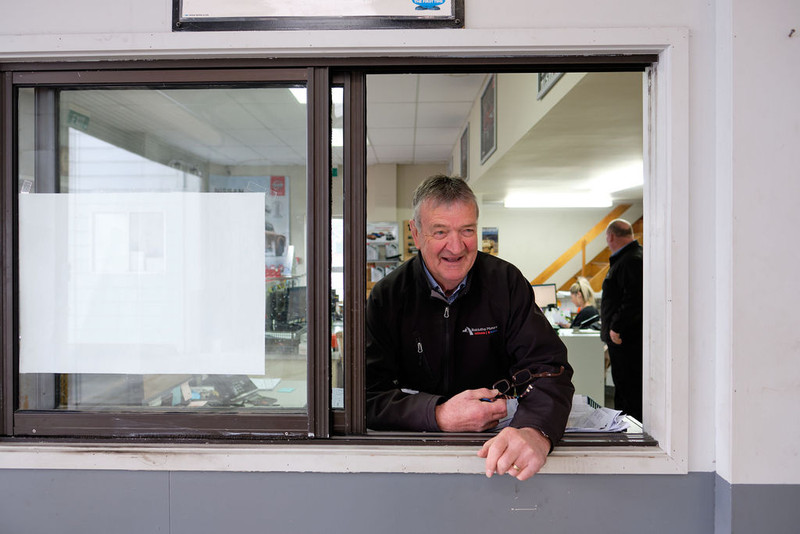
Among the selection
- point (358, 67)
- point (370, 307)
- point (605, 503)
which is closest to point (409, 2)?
point (358, 67)

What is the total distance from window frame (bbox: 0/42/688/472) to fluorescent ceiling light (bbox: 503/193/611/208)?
5514 millimetres

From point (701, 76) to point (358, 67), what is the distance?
1.02m

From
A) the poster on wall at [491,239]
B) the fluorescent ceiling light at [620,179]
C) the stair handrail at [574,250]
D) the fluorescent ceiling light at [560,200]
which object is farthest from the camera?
the stair handrail at [574,250]

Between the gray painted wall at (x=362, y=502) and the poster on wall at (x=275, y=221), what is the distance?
25.1 inches

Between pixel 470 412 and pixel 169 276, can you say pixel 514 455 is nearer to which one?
pixel 470 412

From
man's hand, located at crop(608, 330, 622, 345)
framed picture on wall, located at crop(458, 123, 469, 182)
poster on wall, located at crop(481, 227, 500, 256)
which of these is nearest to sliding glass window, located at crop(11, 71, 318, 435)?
man's hand, located at crop(608, 330, 622, 345)

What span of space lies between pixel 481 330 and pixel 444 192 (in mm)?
508

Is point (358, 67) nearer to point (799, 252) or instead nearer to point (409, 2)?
point (409, 2)

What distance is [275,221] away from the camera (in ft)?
5.36

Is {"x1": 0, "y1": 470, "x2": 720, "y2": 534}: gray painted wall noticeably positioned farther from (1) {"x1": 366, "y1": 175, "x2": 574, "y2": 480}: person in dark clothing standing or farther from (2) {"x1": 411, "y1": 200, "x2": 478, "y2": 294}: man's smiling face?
(2) {"x1": 411, "y1": 200, "x2": 478, "y2": 294}: man's smiling face

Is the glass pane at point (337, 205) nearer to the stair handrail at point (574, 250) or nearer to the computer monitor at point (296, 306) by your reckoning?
the computer monitor at point (296, 306)

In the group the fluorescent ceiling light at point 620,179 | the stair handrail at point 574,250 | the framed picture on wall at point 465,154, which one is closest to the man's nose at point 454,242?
the fluorescent ceiling light at point 620,179

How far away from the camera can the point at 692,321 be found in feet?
4.99

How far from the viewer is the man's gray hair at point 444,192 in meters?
1.81
